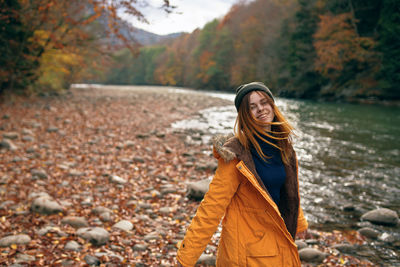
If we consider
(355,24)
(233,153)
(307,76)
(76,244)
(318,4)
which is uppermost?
(318,4)

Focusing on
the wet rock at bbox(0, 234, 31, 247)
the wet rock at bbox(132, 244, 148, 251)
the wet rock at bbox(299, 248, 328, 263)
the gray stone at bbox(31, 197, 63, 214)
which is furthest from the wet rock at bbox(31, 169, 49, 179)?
the wet rock at bbox(299, 248, 328, 263)

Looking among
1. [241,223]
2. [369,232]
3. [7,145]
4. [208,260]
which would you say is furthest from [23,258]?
[7,145]

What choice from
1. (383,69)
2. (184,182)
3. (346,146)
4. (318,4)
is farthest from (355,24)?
(184,182)

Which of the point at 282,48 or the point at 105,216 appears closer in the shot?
the point at 105,216

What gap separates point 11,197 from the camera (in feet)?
15.3

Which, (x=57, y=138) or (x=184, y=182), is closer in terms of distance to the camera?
(x=184, y=182)

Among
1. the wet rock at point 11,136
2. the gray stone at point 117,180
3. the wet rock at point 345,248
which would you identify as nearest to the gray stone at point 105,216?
the gray stone at point 117,180

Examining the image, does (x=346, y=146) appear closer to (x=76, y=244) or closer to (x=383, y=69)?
(x=76, y=244)

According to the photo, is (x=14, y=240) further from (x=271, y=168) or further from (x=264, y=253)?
(x=271, y=168)

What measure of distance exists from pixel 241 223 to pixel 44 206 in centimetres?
370

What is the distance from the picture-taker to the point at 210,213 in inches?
72.1

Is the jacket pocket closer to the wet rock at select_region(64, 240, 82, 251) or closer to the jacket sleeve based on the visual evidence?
the jacket sleeve

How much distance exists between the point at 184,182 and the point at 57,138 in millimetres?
5269

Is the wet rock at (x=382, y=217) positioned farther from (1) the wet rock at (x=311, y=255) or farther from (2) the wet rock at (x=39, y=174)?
(2) the wet rock at (x=39, y=174)
